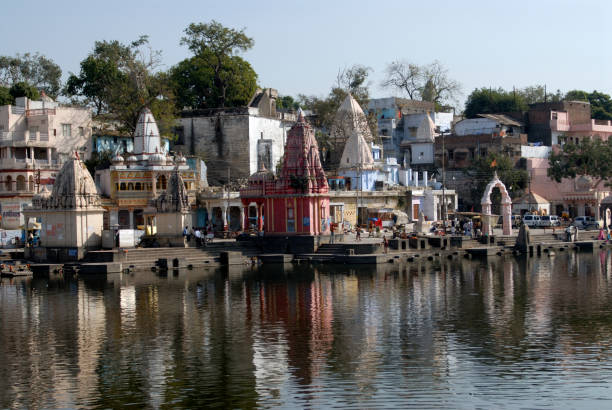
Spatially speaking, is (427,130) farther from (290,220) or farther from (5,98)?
(5,98)

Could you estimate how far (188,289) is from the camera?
34.1m

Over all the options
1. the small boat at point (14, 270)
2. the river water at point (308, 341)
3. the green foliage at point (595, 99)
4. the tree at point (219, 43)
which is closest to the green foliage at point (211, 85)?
the tree at point (219, 43)

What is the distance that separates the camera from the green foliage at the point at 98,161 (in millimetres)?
57125

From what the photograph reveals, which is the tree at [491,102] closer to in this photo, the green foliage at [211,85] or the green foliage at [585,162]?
the green foliage at [585,162]

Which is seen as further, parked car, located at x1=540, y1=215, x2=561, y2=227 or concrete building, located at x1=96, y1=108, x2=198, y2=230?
parked car, located at x1=540, y1=215, x2=561, y2=227

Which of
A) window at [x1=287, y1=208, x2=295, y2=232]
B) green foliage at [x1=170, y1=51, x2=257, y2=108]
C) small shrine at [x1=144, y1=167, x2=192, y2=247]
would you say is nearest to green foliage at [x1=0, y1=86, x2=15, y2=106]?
green foliage at [x1=170, y1=51, x2=257, y2=108]

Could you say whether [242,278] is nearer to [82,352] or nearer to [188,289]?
[188,289]

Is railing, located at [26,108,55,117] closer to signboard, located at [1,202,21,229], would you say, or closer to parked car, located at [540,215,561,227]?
signboard, located at [1,202,21,229]

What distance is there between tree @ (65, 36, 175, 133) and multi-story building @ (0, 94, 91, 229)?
255 centimetres

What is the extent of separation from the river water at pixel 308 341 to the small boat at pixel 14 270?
2.90 meters

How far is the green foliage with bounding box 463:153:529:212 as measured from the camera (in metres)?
64.7

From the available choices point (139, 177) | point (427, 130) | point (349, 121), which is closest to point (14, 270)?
point (139, 177)

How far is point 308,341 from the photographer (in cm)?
2338

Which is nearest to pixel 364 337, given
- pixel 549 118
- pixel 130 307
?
pixel 130 307
